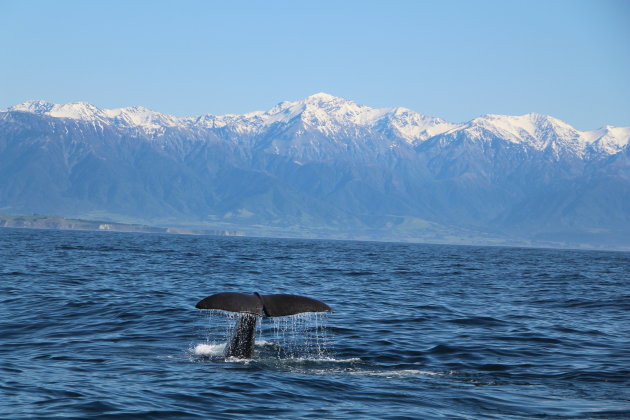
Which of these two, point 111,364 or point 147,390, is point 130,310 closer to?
point 111,364

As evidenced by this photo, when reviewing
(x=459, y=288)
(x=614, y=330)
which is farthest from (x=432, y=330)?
(x=459, y=288)

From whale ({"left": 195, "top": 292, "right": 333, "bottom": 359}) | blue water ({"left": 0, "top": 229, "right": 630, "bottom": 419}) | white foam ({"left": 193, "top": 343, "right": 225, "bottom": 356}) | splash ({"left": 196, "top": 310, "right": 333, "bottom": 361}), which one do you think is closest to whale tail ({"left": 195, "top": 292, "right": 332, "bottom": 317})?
whale ({"left": 195, "top": 292, "right": 333, "bottom": 359})

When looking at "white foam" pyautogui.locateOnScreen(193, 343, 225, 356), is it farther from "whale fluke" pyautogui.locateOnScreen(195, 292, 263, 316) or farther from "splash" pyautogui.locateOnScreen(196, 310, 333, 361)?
"whale fluke" pyautogui.locateOnScreen(195, 292, 263, 316)

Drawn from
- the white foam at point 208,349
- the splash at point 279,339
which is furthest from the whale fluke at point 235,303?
the white foam at point 208,349

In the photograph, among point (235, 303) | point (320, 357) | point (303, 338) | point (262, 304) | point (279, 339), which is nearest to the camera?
point (235, 303)

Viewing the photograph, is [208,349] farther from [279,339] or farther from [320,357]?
[279,339]

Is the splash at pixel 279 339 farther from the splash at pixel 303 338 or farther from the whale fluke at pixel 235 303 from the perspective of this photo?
the whale fluke at pixel 235 303

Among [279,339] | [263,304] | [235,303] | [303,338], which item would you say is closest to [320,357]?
[279,339]

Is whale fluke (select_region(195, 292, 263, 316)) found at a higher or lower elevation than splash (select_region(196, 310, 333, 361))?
higher

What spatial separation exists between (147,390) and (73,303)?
15.6 meters

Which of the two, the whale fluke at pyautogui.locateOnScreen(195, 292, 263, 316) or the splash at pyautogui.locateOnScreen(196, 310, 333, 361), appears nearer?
the whale fluke at pyautogui.locateOnScreen(195, 292, 263, 316)

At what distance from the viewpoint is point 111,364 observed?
17.8m

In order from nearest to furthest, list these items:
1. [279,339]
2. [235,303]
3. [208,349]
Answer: [235,303]
[208,349]
[279,339]

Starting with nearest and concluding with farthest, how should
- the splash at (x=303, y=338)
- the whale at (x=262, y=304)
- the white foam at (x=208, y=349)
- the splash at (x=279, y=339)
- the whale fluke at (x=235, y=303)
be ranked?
the whale fluke at (x=235, y=303), the whale at (x=262, y=304), the white foam at (x=208, y=349), the splash at (x=279, y=339), the splash at (x=303, y=338)
